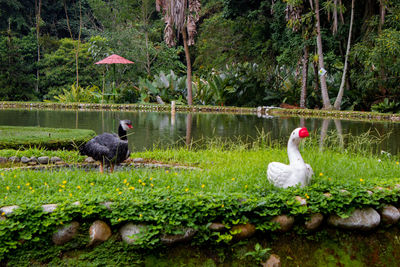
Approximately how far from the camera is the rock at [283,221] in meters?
3.83

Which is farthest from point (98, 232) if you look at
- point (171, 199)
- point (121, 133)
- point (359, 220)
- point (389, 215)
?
point (389, 215)

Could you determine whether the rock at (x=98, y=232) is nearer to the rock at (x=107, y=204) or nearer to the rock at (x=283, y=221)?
the rock at (x=107, y=204)

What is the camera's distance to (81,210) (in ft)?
11.4

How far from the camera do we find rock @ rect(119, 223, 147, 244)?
3.46m

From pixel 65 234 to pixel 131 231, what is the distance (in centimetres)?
55

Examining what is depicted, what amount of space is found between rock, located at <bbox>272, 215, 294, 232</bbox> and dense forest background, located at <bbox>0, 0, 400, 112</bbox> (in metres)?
13.9

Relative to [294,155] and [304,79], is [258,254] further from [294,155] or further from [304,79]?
[304,79]

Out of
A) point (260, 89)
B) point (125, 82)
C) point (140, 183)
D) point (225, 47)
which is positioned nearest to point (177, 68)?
point (125, 82)

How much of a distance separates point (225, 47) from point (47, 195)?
69.1 ft

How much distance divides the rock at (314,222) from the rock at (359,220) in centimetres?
13

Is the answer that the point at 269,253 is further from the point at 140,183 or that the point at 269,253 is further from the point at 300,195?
the point at 140,183

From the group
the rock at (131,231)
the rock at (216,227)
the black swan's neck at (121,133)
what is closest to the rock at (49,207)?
the rock at (131,231)

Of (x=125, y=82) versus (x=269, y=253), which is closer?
(x=269, y=253)

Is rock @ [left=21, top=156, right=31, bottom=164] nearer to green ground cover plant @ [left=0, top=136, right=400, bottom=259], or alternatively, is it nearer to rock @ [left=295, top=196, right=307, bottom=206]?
green ground cover plant @ [left=0, top=136, right=400, bottom=259]
